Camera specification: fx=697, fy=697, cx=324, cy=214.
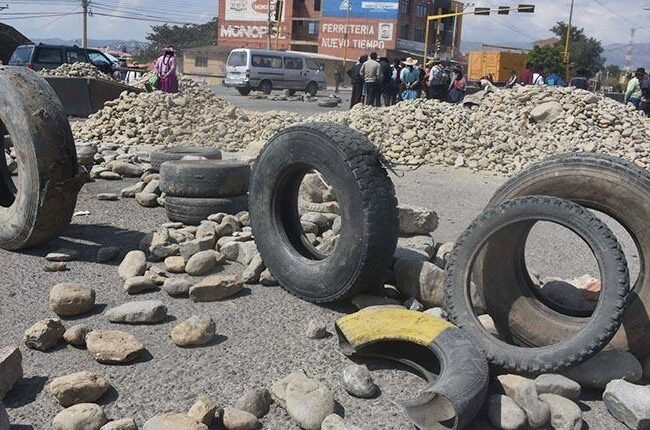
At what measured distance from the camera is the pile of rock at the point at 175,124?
12.8 metres

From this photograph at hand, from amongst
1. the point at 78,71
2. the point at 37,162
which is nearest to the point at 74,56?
the point at 78,71

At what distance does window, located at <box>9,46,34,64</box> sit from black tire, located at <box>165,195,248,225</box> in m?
18.5

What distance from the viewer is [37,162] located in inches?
212

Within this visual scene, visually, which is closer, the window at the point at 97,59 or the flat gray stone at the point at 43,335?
the flat gray stone at the point at 43,335

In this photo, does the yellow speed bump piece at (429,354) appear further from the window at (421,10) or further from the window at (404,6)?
the window at (421,10)

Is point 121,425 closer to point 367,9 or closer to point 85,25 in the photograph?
point 85,25

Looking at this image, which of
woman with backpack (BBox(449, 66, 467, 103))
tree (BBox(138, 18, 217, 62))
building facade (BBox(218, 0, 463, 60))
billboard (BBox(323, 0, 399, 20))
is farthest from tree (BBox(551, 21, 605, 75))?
woman with backpack (BBox(449, 66, 467, 103))

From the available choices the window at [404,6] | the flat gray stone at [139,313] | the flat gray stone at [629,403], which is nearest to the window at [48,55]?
the flat gray stone at [139,313]

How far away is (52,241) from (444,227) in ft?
13.1

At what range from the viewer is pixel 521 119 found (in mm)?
13523

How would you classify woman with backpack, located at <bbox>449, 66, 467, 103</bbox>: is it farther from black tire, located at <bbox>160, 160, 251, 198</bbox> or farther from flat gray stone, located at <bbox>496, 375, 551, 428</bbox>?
flat gray stone, located at <bbox>496, 375, 551, 428</bbox>

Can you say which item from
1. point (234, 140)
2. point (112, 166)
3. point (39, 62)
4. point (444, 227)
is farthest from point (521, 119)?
point (39, 62)

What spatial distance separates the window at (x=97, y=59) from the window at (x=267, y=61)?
9638 mm

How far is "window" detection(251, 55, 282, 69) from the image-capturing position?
1323 inches
